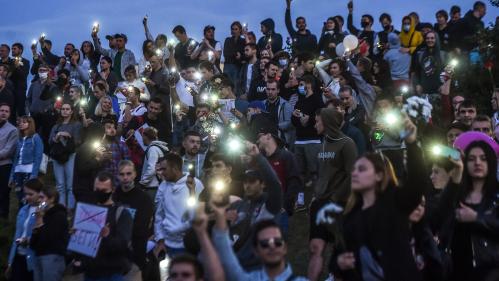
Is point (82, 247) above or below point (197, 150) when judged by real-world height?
below

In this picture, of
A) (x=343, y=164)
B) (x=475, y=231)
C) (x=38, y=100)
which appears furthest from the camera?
(x=38, y=100)

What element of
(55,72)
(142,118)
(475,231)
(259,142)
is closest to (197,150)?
A: (259,142)

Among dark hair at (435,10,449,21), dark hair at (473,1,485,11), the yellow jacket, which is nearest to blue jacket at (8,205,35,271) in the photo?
the yellow jacket

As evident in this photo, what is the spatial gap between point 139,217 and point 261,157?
2.30 m

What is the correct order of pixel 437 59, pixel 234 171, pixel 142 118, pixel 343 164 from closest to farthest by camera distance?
pixel 343 164 < pixel 234 171 < pixel 142 118 < pixel 437 59

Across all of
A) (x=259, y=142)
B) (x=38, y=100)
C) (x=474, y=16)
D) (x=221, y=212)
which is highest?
(x=474, y=16)

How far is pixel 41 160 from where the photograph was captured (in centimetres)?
1243

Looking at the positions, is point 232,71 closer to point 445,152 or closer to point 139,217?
point 139,217

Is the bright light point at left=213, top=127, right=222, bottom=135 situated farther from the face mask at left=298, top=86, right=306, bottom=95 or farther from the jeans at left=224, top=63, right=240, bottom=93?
the jeans at left=224, top=63, right=240, bottom=93

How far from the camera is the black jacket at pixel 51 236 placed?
8.80m

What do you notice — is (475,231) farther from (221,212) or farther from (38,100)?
(38,100)

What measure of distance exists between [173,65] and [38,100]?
4387mm

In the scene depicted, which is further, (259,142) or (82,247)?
(259,142)

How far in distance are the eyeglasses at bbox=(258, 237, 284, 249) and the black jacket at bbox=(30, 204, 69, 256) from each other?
393cm
